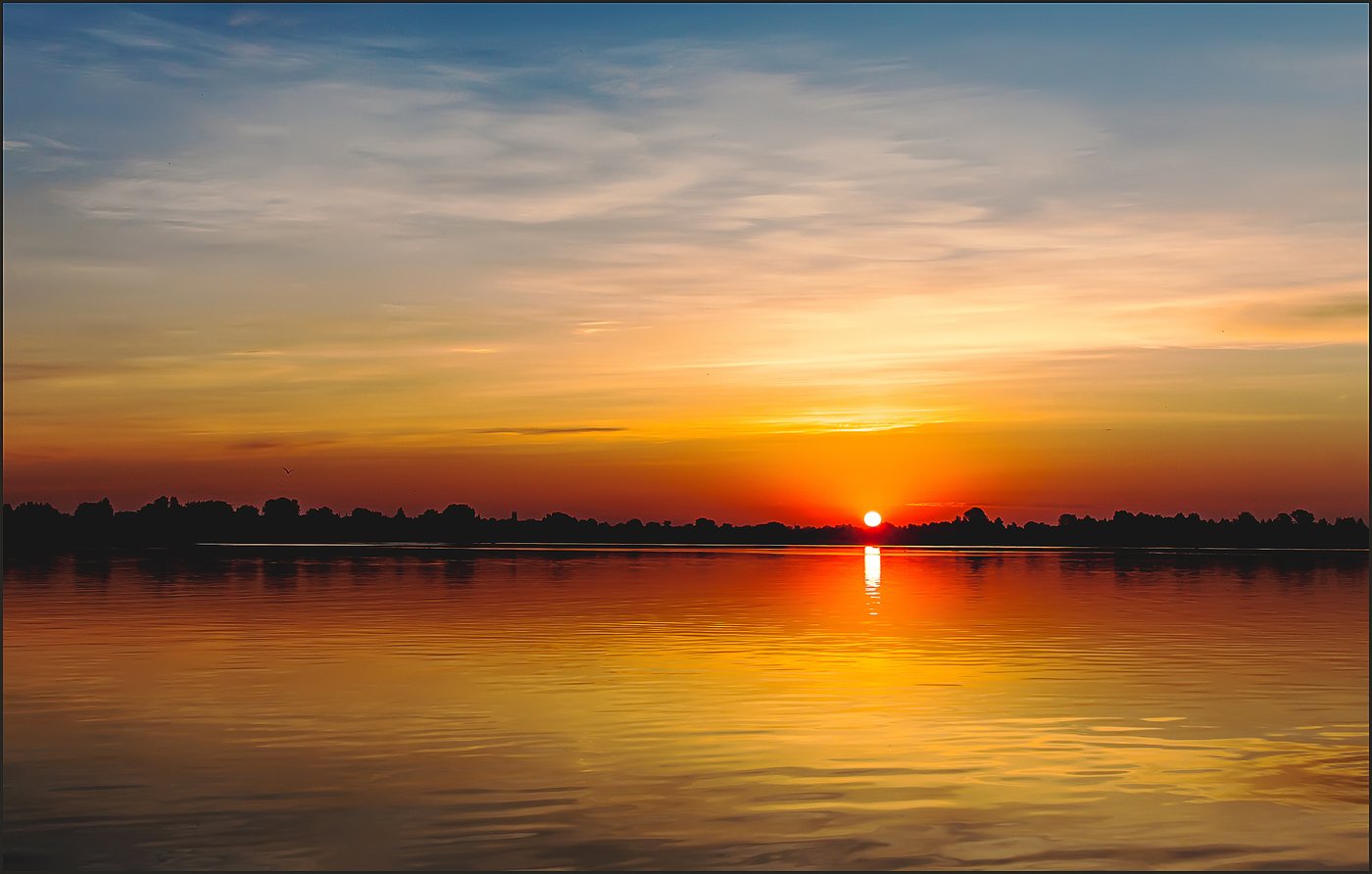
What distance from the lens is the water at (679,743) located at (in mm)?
18672

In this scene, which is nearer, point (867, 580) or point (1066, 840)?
point (1066, 840)

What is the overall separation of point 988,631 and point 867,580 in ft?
157

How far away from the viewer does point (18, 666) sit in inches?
1474

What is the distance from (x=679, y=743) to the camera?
25.9 m

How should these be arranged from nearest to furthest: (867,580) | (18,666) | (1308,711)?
(1308,711), (18,666), (867,580)

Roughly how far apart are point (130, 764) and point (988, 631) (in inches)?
1310

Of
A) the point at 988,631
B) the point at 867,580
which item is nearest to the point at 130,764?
the point at 988,631

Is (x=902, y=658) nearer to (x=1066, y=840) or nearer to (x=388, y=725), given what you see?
(x=388, y=725)

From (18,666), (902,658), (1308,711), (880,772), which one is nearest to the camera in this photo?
(880,772)

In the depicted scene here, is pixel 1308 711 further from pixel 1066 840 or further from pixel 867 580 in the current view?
pixel 867 580

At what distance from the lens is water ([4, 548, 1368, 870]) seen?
18672 millimetres

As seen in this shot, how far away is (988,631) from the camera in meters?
50.2

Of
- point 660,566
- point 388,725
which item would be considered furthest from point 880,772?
point 660,566

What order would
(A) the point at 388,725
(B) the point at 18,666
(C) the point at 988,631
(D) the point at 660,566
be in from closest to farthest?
1. (A) the point at 388,725
2. (B) the point at 18,666
3. (C) the point at 988,631
4. (D) the point at 660,566
